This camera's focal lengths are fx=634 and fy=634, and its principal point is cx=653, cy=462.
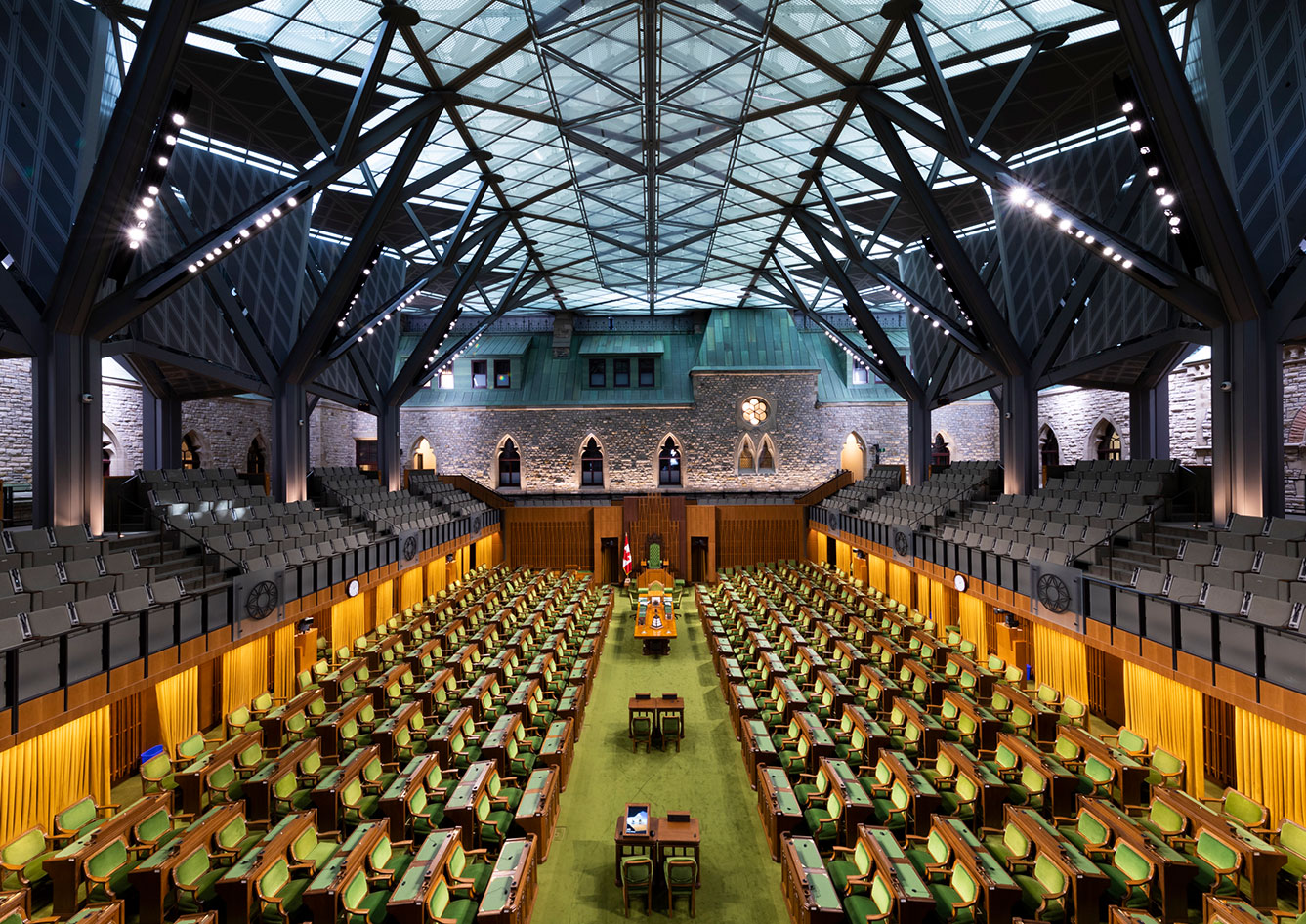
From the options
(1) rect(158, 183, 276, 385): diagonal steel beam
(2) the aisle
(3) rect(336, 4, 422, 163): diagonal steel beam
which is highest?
(3) rect(336, 4, 422, 163): diagonal steel beam

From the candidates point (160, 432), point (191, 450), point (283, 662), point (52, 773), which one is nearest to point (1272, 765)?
point (52, 773)

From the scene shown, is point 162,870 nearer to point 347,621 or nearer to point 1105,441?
point 347,621

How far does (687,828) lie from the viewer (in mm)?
7676

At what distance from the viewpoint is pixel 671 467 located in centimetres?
3145

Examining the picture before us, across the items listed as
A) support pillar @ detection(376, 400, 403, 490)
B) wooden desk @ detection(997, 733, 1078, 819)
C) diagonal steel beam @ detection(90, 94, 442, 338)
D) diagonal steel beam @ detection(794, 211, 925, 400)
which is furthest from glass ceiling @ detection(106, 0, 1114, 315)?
wooden desk @ detection(997, 733, 1078, 819)

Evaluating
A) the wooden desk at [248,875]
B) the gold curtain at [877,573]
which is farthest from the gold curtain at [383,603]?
the gold curtain at [877,573]

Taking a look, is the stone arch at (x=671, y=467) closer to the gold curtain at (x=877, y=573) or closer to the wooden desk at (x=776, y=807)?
the gold curtain at (x=877, y=573)

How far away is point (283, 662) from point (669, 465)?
2027 centimetres

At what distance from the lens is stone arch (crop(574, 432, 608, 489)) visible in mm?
31344

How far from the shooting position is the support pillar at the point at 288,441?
16.9m

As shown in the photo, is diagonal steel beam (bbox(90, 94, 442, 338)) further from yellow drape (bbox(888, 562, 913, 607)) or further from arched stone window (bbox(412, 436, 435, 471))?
arched stone window (bbox(412, 436, 435, 471))

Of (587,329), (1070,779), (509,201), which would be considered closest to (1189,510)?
(1070,779)

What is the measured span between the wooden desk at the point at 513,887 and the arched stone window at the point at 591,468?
79.7 ft

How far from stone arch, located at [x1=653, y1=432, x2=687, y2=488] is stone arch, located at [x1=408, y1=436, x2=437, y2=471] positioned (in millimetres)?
11233
